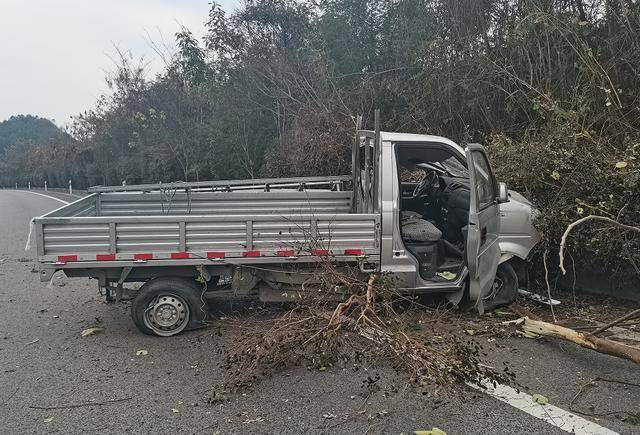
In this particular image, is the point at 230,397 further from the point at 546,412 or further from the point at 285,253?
the point at 546,412

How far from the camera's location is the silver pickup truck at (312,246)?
503cm

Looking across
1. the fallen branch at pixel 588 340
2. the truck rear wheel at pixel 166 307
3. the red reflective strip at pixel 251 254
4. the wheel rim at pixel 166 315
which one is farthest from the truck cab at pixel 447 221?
the wheel rim at pixel 166 315

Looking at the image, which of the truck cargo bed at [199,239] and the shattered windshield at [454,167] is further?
the shattered windshield at [454,167]

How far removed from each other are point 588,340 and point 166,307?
393 cm

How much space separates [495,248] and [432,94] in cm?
618

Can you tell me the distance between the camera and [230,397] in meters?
4.01

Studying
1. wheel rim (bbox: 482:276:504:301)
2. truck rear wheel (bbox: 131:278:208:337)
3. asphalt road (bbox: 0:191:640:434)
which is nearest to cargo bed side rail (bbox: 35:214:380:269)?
truck rear wheel (bbox: 131:278:208:337)

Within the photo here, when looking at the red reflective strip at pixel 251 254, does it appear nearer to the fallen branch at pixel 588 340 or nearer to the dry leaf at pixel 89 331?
the dry leaf at pixel 89 331

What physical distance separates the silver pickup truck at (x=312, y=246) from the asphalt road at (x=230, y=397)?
55cm

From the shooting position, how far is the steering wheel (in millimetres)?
6770

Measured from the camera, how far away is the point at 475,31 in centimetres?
1043

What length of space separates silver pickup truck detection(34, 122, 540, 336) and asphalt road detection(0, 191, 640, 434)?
554mm

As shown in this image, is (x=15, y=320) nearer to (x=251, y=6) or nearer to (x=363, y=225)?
(x=363, y=225)

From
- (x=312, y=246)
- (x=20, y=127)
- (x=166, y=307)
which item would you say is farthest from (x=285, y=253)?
(x=20, y=127)
